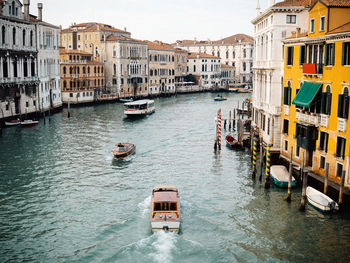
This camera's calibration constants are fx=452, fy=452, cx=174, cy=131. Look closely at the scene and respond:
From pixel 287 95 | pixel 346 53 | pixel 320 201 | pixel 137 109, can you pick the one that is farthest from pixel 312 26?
pixel 137 109

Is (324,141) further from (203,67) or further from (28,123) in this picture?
(203,67)

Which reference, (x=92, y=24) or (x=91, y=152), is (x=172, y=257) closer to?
(x=91, y=152)

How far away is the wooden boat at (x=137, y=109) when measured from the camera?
1692 inches

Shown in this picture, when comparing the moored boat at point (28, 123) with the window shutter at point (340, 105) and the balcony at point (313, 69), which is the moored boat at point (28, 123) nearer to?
the balcony at point (313, 69)

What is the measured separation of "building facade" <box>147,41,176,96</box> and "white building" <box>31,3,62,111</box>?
25880 mm

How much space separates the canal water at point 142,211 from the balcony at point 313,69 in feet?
15.9

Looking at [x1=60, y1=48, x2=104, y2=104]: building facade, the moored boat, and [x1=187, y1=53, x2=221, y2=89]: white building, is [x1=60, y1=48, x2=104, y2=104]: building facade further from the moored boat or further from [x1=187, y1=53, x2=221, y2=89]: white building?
[x1=187, y1=53, x2=221, y2=89]: white building

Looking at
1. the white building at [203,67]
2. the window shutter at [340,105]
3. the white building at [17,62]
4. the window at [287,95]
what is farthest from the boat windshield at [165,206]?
the white building at [203,67]

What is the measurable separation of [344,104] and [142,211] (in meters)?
8.09

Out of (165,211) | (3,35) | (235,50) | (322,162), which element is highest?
(235,50)

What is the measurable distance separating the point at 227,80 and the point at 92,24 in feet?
128

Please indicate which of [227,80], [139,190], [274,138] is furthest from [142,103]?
[227,80]

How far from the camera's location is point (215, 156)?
2578cm

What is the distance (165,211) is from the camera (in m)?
14.7
